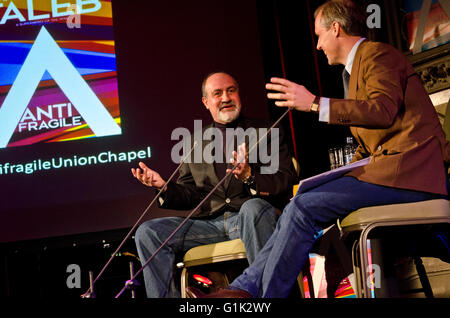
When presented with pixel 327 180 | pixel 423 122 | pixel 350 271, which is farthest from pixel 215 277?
pixel 423 122

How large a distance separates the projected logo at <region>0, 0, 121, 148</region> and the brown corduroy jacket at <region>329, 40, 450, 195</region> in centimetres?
252

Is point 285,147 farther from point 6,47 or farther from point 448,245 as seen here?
point 6,47

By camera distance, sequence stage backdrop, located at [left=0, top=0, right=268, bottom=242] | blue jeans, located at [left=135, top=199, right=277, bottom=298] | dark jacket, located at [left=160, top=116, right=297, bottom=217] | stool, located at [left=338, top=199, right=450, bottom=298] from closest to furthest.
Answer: stool, located at [left=338, top=199, right=450, bottom=298]
blue jeans, located at [left=135, top=199, right=277, bottom=298]
dark jacket, located at [left=160, top=116, right=297, bottom=217]
stage backdrop, located at [left=0, top=0, right=268, bottom=242]

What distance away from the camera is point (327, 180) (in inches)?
76.5

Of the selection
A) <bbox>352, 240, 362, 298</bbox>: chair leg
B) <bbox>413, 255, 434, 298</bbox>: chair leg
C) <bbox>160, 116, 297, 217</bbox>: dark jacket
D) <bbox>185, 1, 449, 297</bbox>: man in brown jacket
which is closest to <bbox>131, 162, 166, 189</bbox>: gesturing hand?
<bbox>160, 116, 297, 217</bbox>: dark jacket

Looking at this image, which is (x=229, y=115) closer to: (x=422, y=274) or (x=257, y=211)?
(x=257, y=211)

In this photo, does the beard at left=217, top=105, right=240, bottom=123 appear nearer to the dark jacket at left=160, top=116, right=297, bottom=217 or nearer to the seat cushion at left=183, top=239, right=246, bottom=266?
the dark jacket at left=160, top=116, right=297, bottom=217

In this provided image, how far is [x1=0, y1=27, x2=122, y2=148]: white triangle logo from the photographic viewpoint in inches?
159

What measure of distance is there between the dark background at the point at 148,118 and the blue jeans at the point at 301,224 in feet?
6.22

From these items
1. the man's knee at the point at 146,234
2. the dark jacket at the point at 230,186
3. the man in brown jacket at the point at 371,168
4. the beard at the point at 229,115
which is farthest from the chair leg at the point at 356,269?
the beard at the point at 229,115

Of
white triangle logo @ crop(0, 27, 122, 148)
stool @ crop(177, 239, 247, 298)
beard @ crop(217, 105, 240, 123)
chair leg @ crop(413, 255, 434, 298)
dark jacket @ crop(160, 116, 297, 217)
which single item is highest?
white triangle logo @ crop(0, 27, 122, 148)

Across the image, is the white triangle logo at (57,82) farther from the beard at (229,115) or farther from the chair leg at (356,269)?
the chair leg at (356,269)

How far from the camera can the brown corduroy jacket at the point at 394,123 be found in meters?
1.84

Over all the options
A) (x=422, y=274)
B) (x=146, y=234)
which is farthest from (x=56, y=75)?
(x=422, y=274)
